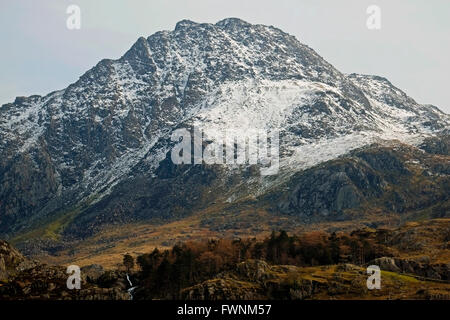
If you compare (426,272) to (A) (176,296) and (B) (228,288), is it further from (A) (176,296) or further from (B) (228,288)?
(A) (176,296)
